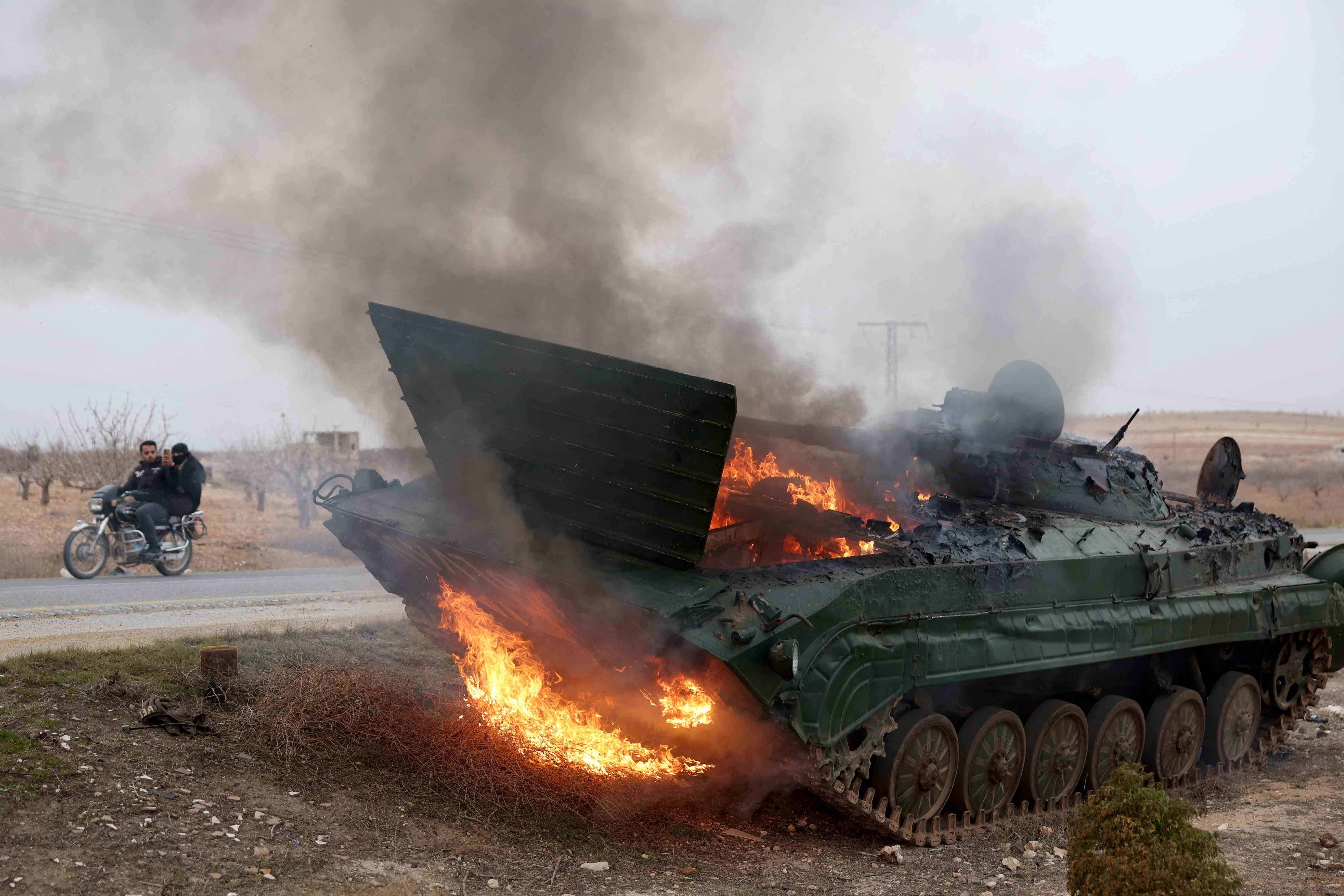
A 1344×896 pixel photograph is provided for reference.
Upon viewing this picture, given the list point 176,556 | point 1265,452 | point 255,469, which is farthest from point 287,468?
point 1265,452

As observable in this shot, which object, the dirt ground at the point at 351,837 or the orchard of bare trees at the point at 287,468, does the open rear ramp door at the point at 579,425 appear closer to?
the dirt ground at the point at 351,837

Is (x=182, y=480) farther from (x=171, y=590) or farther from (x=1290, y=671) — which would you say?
(x=1290, y=671)

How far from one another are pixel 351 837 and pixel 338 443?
92.2ft

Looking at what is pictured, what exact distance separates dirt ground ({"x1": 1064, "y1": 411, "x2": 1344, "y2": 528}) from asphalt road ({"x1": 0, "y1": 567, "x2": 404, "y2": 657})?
9.90 m

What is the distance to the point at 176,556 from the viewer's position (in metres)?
15.7

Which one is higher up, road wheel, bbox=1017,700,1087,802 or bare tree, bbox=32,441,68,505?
bare tree, bbox=32,441,68,505

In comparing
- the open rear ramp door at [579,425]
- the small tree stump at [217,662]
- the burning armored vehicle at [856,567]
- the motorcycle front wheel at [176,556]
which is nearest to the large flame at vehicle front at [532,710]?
Result: the burning armored vehicle at [856,567]

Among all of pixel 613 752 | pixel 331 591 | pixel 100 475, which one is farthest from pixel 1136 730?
pixel 100 475

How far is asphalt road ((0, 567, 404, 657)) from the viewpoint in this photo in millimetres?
9930

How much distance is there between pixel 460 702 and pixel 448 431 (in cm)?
237

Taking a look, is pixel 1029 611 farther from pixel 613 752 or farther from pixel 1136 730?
pixel 613 752

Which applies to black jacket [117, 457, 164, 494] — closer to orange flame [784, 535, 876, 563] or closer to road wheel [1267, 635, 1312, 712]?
orange flame [784, 535, 876, 563]

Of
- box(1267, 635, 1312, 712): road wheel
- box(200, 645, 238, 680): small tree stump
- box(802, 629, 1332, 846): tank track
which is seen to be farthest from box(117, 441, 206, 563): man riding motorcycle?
box(1267, 635, 1312, 712): road wheel

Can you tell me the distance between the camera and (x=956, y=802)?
7.63 metres
